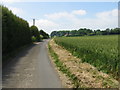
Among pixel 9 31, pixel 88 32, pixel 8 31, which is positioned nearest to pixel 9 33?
pixel 9 31

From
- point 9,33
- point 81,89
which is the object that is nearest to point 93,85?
point 81,89

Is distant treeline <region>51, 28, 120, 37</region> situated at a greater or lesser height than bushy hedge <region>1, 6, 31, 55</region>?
greater

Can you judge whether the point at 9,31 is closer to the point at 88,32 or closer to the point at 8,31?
the point at 8,31

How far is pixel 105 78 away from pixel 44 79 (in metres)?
2.53

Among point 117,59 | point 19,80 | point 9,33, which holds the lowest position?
point 19,80

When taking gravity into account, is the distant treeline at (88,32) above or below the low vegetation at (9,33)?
above

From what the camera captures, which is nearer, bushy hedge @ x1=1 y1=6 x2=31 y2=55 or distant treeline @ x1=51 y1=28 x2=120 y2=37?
bushy hedge @ x1=1 y1=6 x2=31 y2=55

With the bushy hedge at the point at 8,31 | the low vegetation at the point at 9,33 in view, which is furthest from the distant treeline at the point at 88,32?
the bushy hedge at the point at 8,31

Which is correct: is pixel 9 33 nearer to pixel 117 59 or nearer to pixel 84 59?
pixel 84 59

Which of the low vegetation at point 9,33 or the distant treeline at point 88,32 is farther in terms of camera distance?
the distant treeline at point 88,32

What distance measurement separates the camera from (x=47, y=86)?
7039mm

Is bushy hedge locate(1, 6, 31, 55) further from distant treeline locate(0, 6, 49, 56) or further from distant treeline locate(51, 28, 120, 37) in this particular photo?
distant treeline locate(51, 28, 120, 37)

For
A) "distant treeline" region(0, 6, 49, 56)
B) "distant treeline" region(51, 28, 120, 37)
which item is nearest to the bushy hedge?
"distant treeline" region(0, 6, 49, 56)

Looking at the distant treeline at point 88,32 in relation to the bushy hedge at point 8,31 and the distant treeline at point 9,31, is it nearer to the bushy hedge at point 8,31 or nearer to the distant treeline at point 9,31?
the distant treeline at point 9,31
